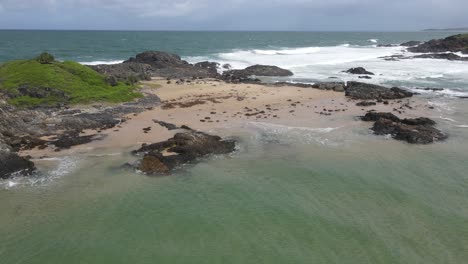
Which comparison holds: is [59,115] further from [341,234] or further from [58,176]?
[341,234]

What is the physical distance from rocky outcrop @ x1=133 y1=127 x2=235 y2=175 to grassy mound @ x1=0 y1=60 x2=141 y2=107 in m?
13.0

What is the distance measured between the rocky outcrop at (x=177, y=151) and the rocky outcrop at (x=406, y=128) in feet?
35.5

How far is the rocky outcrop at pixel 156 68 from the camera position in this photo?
5052 centimetres

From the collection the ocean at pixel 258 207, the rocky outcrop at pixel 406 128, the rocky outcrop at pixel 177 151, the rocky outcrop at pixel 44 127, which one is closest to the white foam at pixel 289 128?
the ocean at pixel 258 207

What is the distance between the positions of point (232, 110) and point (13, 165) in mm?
17517

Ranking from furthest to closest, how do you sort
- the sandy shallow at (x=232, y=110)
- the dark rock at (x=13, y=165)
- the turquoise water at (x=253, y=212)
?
the sandy shallow at (x=232, y=110) → the dark rock at (x=13, y=165) → the turquoise water at (x=253, y=212)

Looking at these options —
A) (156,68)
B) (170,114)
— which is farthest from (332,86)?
(156,68)

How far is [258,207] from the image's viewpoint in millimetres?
16328

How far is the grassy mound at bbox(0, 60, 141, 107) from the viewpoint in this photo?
32.0 metres

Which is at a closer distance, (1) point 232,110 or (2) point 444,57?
(1) point 232,110

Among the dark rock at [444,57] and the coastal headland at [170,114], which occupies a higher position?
the dark rock at [444,57]

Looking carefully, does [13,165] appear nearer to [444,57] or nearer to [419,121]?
[419,121]

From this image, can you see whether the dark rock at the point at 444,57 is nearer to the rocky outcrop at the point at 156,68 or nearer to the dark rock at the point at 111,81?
the rocky outcrop at the point at 156,68

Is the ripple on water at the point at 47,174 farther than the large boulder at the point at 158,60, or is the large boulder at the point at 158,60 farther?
the large boulder at the point at 158,60
